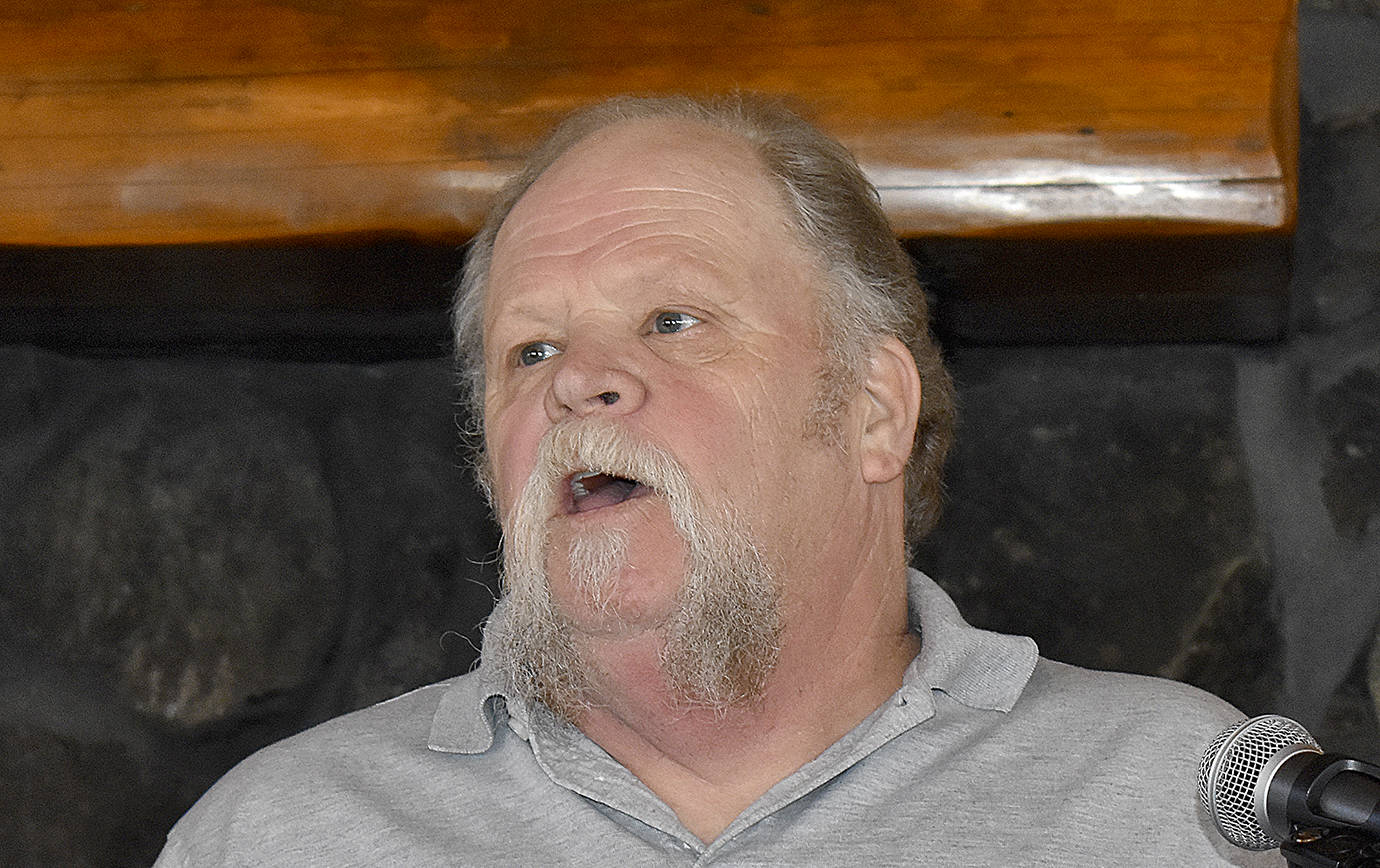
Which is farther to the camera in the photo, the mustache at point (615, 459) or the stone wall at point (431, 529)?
the stone wall at point (431, 529)

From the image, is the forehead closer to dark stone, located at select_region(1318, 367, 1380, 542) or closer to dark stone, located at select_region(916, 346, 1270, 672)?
dark stone, located at select_region(916, 346, 1270, 672)

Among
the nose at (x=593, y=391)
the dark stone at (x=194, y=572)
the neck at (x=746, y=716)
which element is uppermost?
the nose at (x=593, y=391)

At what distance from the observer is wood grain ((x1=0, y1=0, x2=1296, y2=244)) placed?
1.48 m

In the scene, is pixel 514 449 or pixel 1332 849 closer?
pixel 1332 849

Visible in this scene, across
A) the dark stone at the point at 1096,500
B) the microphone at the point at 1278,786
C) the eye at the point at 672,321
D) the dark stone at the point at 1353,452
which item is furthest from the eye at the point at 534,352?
the dark stone at the point at 1353,452

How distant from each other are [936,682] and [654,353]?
0.39m

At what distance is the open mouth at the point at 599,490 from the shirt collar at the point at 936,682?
0.14m

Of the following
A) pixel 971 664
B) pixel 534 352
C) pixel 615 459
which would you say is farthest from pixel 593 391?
pixel 971 664

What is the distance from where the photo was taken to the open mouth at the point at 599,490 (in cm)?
128

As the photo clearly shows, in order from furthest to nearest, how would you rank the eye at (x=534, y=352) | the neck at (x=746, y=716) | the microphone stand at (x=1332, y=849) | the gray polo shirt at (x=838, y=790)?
the eye at (x=534, y=352), the neck at (x=746, y=716), the gray polo shirt at (x=838, y=790), the microphone stand at (x=1332, y=849)

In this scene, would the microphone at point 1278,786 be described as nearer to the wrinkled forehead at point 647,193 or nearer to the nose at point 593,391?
the nose at point 593,391

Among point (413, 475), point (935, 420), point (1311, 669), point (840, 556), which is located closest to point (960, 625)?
point (840, 556)

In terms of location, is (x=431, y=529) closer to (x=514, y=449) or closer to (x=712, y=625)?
(x=514, y=449)

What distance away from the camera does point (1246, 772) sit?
0.80m
